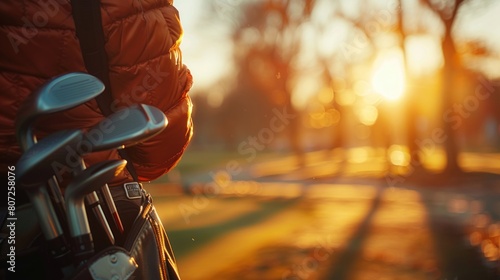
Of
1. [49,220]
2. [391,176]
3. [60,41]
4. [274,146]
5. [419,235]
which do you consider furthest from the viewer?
[274,146]

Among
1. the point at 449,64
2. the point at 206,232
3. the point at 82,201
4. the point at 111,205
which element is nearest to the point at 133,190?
the point at 111,205

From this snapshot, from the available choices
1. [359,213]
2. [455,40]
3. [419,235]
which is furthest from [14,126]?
[455,40]

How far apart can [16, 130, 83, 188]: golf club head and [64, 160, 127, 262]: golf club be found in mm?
71

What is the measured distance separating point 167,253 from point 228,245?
6463 millimetres

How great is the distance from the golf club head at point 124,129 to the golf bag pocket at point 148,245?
31 cm

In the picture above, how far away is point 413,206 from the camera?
13297 mm

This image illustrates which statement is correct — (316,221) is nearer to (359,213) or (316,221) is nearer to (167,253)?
(359,213)

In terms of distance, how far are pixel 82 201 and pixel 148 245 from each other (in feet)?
0.93

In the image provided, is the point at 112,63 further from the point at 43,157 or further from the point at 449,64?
the point at 449,64

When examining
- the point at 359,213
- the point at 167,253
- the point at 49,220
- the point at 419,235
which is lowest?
the point at 359,213

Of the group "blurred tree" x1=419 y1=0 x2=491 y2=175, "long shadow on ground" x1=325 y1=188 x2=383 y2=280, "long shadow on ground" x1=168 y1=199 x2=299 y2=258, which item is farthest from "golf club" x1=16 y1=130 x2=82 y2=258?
"blurred tree" x1=419 y1=0 x2=491 y2=175

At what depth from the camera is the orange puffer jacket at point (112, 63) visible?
1771 mm

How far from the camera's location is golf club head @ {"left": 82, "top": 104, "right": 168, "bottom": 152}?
5.32 feet

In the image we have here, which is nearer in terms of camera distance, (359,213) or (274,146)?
(359,213)
